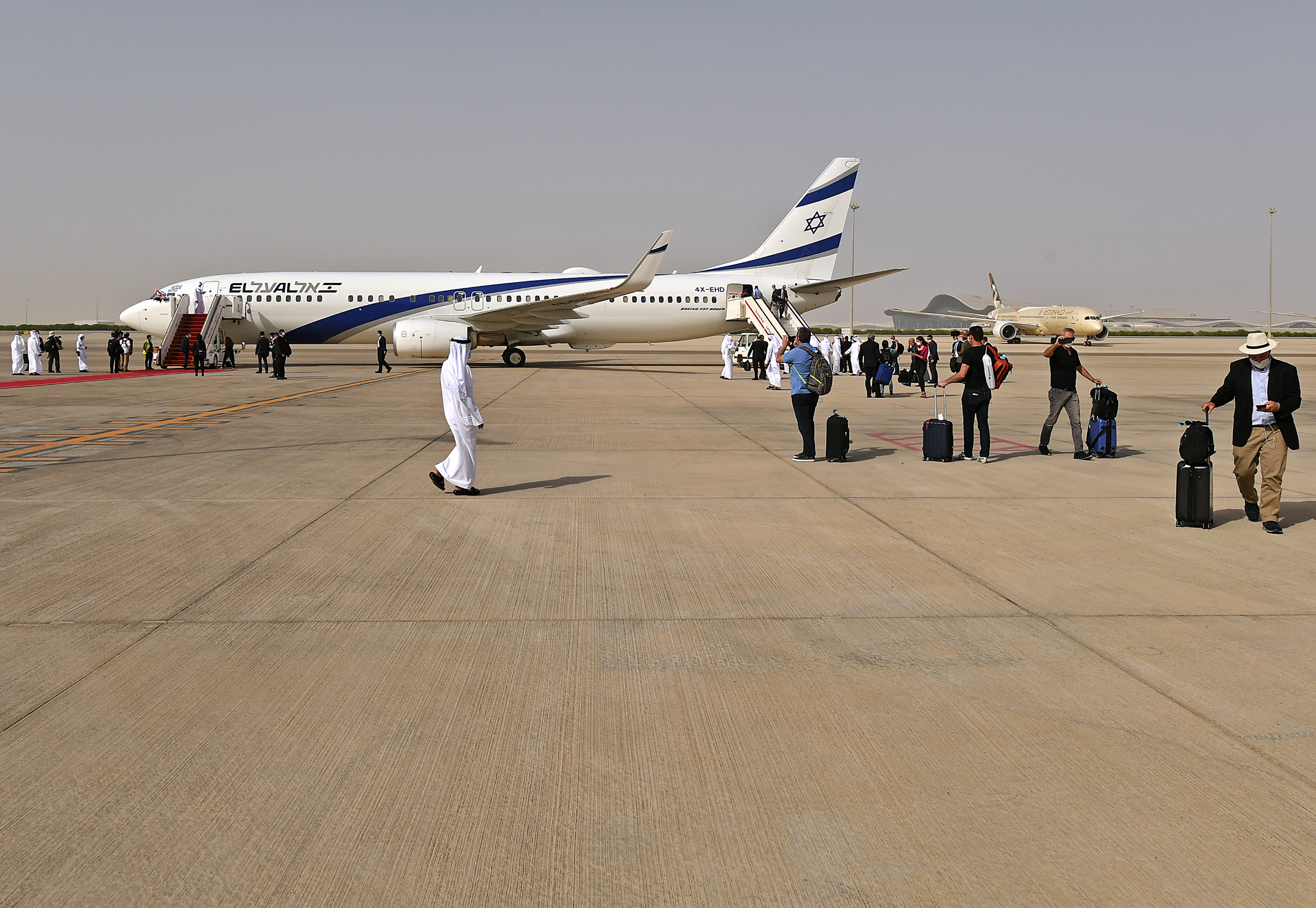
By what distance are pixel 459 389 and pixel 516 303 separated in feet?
95.6

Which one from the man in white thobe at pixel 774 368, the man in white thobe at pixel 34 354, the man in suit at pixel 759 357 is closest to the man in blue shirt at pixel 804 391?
the man in white thobe at pixel 774 368

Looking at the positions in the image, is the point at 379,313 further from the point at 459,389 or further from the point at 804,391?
the point at 459,389

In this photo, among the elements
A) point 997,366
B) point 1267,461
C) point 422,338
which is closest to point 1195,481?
point 1267,461

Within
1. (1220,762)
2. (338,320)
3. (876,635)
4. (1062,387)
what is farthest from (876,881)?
(338,320)

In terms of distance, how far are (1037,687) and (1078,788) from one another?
1.15m

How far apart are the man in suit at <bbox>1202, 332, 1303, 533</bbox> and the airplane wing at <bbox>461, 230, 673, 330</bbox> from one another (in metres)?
26.4

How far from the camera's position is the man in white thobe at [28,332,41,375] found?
3600 cm

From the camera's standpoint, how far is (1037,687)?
16.5 ft

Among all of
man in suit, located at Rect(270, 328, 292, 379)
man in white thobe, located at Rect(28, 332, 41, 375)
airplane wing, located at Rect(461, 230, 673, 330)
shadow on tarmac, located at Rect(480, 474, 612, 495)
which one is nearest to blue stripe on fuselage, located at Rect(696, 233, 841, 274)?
airplane wing, located at Rect(461, 230, 673, 330)

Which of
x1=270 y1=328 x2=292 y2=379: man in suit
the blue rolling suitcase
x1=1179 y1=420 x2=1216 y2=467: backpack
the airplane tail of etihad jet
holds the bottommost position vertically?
the blue rolling suitcase

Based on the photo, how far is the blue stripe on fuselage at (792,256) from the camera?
42.1m

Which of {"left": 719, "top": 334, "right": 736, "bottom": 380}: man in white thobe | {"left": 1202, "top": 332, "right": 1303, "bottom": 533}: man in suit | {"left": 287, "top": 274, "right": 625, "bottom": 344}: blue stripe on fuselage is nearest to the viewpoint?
{"left": 1202, "top": 332, "right": 1303, "bottom": 533}: man in suit

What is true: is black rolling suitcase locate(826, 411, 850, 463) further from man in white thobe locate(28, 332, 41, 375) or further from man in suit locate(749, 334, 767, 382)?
man in white thobe locate(28, 332, 41, 375)

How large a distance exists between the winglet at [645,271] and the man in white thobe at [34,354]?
67.5ft
